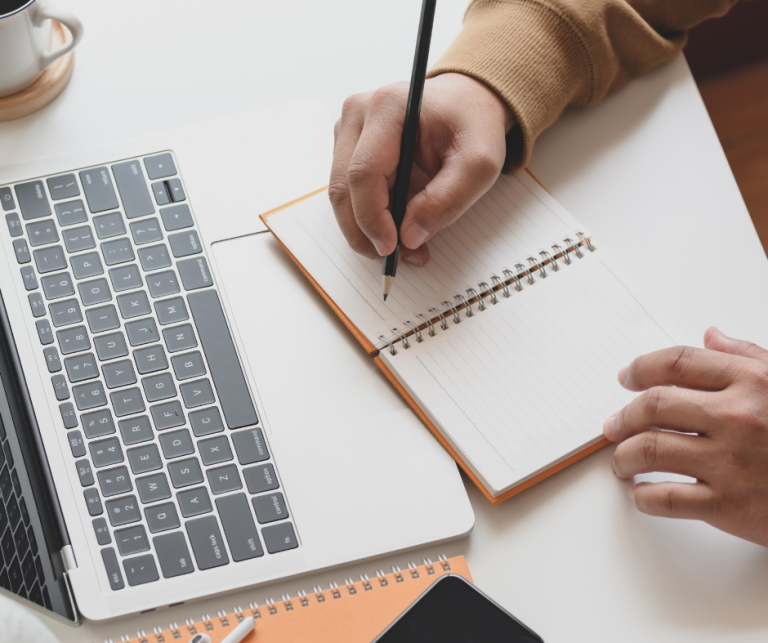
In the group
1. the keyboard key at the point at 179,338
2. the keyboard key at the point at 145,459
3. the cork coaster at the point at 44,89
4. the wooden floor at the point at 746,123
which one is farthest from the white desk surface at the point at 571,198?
the wooden floor at the point at 746,123

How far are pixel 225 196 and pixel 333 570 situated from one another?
370 millimetres

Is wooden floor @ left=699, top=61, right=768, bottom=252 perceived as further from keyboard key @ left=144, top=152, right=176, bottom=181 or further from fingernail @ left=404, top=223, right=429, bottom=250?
keyboard key @ left=144, top=152, right=176, bottom=181

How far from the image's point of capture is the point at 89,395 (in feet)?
2.04

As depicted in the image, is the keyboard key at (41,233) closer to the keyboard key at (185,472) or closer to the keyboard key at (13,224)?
the keyboard key at (13,224)

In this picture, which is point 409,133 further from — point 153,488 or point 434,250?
point 153,488

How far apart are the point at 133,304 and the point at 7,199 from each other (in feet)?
0.56

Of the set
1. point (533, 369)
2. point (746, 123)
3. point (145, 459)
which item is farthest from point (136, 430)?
point (746, 123)

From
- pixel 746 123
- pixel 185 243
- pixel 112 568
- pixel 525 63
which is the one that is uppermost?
pixel 525 63

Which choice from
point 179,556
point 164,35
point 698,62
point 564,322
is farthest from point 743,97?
point 179,556

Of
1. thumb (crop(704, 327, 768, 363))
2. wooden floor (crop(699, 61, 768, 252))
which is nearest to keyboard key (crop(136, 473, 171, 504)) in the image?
thumb (crop(704, 327, 768, 363))

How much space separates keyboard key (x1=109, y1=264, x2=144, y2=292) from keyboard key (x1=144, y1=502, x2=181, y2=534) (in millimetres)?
205

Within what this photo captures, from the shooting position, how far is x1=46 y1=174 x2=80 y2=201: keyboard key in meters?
0.71

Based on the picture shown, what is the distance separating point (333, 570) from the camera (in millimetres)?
578

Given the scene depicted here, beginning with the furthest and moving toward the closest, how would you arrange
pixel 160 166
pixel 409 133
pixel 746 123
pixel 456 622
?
pixel 746 123 → pixel 160 166 → pixel 409 133 → pixel 456 622
